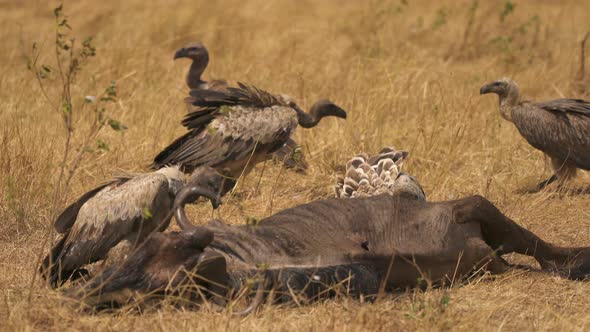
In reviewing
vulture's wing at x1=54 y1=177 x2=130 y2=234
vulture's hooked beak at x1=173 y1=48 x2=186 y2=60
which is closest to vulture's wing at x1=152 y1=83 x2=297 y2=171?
vulture's wing at x1=54 y1=177 x2=130 y2=234

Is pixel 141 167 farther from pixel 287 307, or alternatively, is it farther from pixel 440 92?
pixel 287 307

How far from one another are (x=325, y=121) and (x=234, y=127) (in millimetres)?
1723

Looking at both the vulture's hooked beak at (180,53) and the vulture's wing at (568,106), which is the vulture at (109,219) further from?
the vulture's hooked beak at (180,53)

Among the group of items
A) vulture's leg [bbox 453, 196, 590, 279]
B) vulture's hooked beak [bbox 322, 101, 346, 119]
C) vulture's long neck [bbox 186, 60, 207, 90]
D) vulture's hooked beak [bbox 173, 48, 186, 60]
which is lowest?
vulture's leg [bbox 453, 196, 590, 279]

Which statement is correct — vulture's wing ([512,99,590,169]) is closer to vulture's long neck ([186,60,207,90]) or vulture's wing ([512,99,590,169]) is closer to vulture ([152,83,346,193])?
vulture ([152,83,346,193])

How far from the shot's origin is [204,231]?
4266 millimetres

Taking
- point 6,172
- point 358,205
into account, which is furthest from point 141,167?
point 358,205

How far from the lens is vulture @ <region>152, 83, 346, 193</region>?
6.94 meters

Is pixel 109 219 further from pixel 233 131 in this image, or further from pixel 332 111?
pixel 332 111

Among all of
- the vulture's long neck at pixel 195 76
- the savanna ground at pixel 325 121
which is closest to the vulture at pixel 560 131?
the savanna ground at pixel 325 121

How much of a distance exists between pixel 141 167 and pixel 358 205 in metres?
2.68

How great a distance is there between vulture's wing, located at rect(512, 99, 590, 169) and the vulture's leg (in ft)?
7.28

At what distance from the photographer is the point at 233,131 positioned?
710 cm

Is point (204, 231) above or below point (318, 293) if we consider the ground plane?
above
